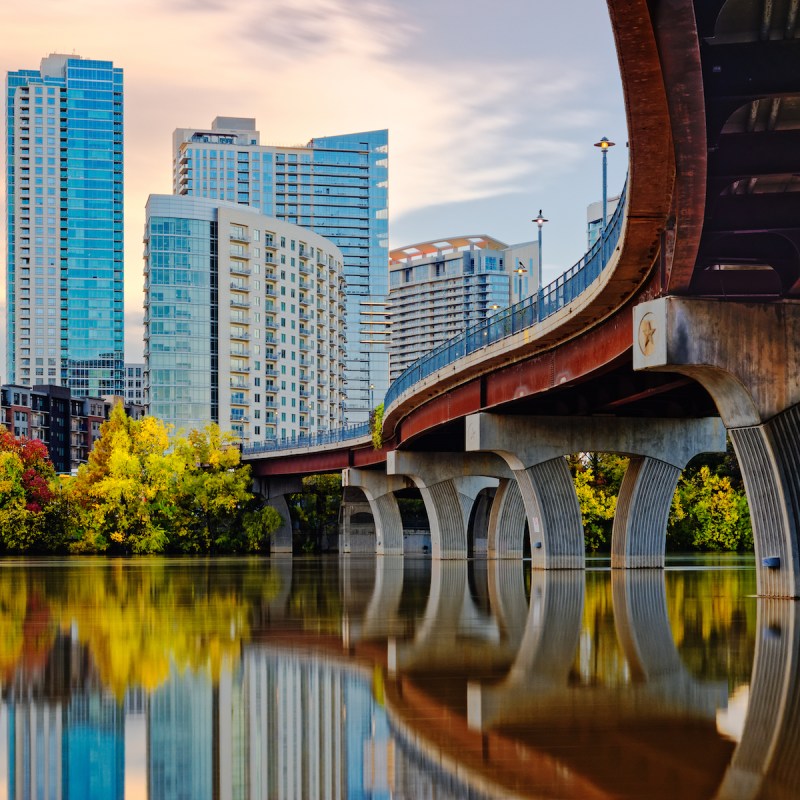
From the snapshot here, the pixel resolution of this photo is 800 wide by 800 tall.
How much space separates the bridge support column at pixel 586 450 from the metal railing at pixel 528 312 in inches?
113

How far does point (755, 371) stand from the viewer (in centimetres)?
2752

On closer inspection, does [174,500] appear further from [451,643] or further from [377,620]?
[451,643]

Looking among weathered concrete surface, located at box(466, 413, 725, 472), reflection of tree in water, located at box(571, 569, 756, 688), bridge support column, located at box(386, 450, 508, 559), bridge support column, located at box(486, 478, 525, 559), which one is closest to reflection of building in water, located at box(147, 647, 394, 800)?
reflection of tree in water, located at box(571, 569, 756, 688)

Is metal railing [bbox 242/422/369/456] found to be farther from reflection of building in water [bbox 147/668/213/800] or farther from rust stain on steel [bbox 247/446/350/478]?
reflection of building in water [bbox 147/668/213/800]

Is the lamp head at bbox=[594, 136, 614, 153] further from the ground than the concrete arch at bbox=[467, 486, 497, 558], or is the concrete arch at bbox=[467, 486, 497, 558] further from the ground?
the lamp head at bbox=[594, 136, 614, 153]

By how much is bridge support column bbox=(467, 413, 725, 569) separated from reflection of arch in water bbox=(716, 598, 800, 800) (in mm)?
27028

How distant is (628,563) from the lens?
48.3 metres

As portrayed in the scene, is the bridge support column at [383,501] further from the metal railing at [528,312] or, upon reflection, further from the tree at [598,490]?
the metal railing at [528,312]

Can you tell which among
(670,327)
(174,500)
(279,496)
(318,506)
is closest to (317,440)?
(279,496)

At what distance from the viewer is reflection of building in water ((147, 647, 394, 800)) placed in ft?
29.9

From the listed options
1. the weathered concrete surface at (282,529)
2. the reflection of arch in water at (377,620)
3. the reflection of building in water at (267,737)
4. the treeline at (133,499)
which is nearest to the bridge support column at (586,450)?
the reflection of arch in water at (377,620)

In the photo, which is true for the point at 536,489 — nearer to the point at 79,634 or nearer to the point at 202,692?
the point at 79,634

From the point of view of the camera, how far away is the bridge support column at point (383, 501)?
274ft

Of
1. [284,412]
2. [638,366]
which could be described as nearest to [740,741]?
[638,366]
